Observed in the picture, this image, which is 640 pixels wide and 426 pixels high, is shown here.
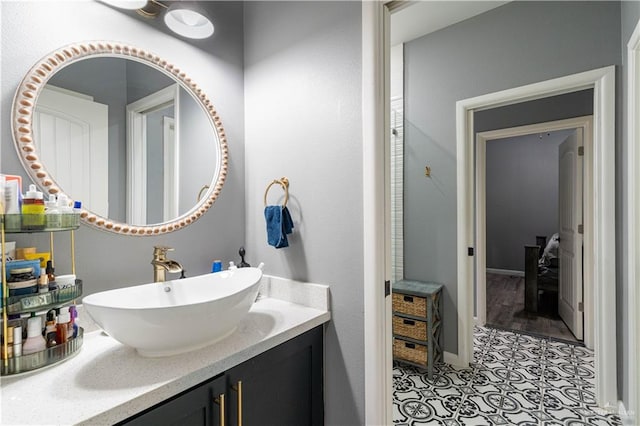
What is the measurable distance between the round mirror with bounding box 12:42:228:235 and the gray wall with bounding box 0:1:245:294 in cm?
3

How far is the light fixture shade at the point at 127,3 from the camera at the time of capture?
1.15 meters

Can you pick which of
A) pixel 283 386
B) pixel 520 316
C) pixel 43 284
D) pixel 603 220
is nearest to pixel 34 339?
pixel 43 284

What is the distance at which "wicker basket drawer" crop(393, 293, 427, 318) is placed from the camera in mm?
2291

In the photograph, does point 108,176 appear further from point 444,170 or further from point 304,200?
point 444,170

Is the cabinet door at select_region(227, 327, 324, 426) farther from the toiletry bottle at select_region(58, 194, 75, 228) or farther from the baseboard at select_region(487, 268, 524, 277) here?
the baseboard at select_region(487, 268, 524, 277)

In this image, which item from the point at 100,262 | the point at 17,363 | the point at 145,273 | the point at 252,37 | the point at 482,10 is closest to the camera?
the point at 17,363

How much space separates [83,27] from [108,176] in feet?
1.77

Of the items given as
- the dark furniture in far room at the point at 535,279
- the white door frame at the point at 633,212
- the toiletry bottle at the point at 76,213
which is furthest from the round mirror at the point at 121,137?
Result: the dark furniture in far room at the point at 535,279

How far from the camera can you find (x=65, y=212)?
93cm

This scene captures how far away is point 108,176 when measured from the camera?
3.87ft

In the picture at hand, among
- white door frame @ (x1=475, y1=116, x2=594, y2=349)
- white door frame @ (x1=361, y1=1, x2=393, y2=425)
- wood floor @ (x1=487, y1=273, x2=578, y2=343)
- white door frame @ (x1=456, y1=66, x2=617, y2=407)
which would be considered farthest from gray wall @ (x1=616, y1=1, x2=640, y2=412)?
white door frame @ (x1=361, y1=1, x2=393, y2=425)

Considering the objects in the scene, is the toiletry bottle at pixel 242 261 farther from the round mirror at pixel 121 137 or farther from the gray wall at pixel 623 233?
the gray wall at pixel 623 233

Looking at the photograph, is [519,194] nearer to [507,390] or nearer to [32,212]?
[507,390]

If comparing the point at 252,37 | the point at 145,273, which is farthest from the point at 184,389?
the point at 252,37
